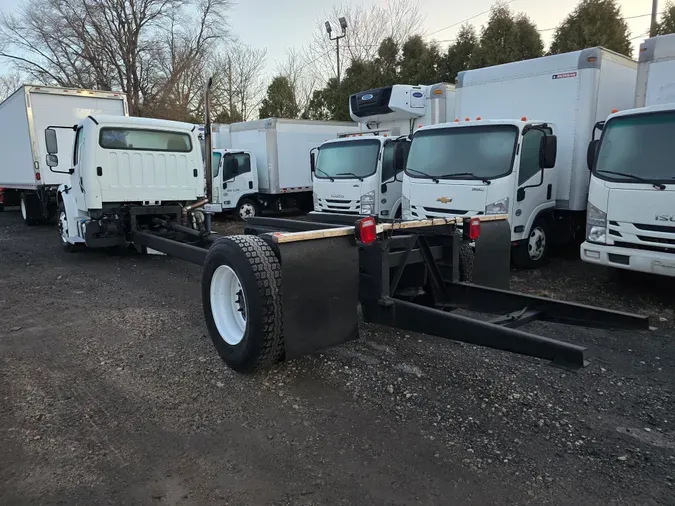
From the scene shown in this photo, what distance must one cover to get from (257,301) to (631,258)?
184 inches

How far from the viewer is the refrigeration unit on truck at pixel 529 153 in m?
7.38

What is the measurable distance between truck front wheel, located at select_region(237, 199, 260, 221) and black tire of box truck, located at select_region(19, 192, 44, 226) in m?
5.73

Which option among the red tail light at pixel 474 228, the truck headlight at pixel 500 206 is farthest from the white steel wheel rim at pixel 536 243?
the red tail light at pixel 474 228

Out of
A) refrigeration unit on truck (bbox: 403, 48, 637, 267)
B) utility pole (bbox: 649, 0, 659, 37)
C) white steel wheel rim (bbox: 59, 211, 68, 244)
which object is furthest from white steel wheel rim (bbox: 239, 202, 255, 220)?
utility pole (bbox: 649, 0, 659, 37)

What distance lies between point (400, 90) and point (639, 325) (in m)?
8.49

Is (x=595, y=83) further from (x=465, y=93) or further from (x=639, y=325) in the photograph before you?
(x=639, y=325)

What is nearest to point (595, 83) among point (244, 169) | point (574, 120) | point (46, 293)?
point (574, 120)

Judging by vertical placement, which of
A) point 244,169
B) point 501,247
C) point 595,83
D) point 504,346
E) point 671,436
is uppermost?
point 595,83

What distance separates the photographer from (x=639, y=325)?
333cm

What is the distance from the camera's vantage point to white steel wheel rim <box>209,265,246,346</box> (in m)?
4.20

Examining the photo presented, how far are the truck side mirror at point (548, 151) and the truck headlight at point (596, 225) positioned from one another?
4.34ft

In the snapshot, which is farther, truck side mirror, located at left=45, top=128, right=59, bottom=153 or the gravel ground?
truck side mirror, located at left=45, top=128, right=59, bottom=153

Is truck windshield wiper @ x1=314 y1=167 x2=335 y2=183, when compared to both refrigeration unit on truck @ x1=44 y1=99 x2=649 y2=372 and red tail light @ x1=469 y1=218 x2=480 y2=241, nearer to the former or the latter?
refrigeration unit on truck @ x1=44 y1=99 x2=649 y2=372

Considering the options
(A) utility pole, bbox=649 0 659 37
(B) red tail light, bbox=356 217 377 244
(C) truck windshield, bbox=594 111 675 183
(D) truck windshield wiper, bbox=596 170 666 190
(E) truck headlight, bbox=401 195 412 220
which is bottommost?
(E) truck headlight, bbox=401 195 412 220
